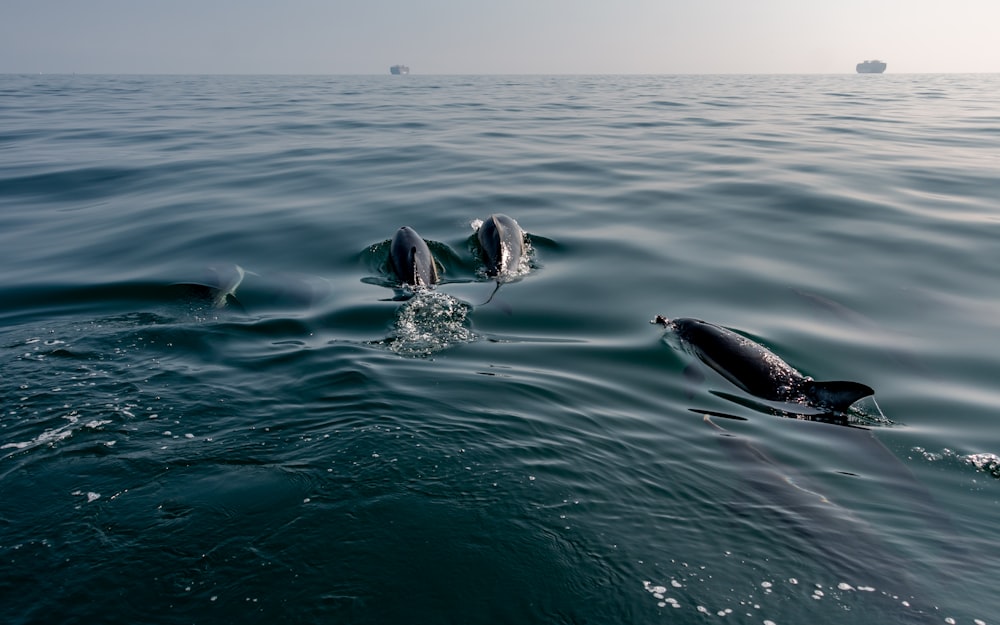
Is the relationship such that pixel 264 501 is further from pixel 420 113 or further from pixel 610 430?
pixel 420 113

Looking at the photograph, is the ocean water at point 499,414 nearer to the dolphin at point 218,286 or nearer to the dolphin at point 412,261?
the dolphin at point 218,286

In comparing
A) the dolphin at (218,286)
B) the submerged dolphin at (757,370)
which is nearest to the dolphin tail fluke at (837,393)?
the submerged dolphin at (757,370)

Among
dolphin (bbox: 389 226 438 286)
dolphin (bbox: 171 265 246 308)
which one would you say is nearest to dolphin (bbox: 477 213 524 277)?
dolphin (bbox: 389 226 438 286)

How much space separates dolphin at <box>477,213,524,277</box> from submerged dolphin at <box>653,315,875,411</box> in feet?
12.0

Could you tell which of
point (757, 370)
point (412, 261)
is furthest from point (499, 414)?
point (412, 261)

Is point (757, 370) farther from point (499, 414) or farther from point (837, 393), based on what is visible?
point (499, 414)

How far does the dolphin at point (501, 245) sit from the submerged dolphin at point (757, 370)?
3.65 metres

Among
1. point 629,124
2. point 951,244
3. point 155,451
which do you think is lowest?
point 155,451

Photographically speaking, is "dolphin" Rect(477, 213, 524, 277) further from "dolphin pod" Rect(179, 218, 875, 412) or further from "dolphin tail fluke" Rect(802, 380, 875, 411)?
"dolphin tail fluke" Rect(802, 380, 875, 411)

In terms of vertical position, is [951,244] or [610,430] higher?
[951,244]

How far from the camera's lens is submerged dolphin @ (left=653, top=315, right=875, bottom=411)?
686 centimetres

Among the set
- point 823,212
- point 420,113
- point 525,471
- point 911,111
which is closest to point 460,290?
point 525,471

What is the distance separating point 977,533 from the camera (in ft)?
16.6

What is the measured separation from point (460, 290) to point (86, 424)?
5.80 m
